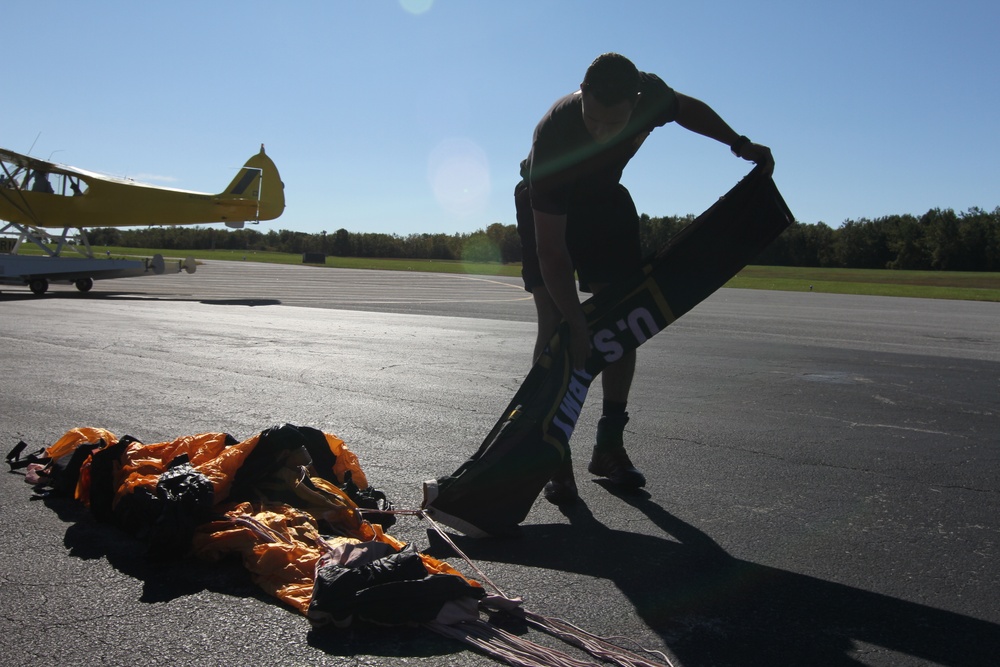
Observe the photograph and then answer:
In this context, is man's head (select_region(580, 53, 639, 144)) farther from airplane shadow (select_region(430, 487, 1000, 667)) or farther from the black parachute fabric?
airplane shadow (select_region(430, 487, 1000, 667))

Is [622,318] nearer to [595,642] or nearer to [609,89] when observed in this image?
[609,89]

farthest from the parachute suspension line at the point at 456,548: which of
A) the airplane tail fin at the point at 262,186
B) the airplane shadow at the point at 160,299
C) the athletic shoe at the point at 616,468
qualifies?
the airplane tail fin at the point at 262,186

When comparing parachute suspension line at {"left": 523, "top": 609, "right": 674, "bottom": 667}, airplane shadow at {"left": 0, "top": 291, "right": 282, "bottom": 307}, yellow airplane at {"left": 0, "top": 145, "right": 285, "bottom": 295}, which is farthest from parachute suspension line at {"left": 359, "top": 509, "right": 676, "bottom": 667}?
yellow airplane at {"left": 0, "top": 145, "right": 285, "bottom": 295}

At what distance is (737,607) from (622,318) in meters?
1.49

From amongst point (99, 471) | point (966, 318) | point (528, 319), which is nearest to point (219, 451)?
point (99, 471)

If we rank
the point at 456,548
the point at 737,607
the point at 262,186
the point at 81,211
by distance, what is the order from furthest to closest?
the point at 262,186 < the point at 81,211 < the point at 456,548 < the point at 737,607

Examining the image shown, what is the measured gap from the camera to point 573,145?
10.9ft

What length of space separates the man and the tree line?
213ft

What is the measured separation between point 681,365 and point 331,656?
6.39 metres

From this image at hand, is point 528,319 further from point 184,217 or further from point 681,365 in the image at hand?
point 184,217

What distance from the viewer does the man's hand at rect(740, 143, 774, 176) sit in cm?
350

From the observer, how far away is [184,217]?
2539 centimetres

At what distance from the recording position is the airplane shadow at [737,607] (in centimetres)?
212

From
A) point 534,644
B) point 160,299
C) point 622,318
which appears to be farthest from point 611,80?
point 160,299
